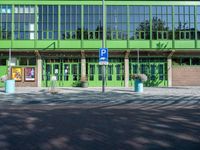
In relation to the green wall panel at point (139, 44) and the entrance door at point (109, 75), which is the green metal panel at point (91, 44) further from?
the green wall panel at point (139, 44)

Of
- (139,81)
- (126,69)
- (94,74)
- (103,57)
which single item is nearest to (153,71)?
(126,69)

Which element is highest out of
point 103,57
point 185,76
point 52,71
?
point 103,57

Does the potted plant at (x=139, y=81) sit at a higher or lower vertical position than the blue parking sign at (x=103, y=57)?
lower

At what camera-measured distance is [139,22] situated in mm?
34469

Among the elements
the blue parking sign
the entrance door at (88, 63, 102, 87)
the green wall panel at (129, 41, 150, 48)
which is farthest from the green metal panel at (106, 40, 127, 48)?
the blue parking sign

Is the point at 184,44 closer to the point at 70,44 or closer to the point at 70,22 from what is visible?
the point at 70,44

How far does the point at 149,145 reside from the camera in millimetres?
6852

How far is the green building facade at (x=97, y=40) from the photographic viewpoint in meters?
33.6

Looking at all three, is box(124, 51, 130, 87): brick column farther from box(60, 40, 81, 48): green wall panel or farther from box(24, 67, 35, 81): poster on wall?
box(24, 67, 35, 81): poster on wall

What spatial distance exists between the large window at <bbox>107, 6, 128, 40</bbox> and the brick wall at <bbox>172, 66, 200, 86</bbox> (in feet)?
22.7

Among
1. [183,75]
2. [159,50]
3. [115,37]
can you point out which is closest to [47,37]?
[115,37]

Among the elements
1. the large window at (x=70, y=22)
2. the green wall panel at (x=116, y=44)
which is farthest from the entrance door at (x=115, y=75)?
the large window at (x=70, y=22)

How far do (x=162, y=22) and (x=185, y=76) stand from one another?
6.56 m

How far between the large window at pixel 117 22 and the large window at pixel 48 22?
5.89 meters
